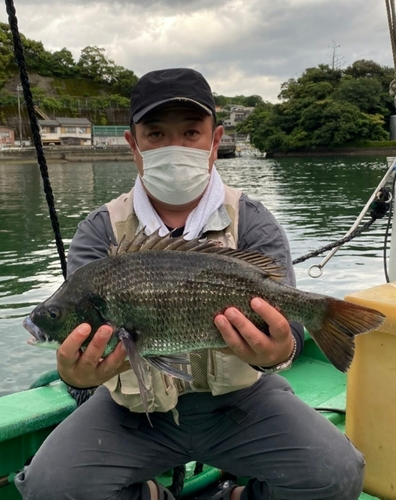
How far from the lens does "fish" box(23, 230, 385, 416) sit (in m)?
2.72

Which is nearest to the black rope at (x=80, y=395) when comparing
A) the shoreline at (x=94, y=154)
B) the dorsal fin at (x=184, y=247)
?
the dorsal fin at (x=184, y=247)

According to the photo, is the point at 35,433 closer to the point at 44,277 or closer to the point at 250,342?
the point at 250,342

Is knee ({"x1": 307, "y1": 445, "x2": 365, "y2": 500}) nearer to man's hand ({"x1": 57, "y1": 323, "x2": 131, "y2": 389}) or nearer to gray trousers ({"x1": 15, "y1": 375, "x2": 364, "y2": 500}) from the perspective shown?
gray trousers ({"x1": 15, "y1": 375, "x2": 364, "y2": 500})

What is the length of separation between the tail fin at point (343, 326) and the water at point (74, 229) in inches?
249

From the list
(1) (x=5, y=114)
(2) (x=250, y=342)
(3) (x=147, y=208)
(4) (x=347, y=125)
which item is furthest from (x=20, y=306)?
(1) (x=5, y=114)

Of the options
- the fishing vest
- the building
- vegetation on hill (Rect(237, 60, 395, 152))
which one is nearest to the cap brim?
the fishing vest

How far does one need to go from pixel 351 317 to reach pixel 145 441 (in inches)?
53.0

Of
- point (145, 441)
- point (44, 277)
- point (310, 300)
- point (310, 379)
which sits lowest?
point (44, 277)

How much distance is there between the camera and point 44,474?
2.77 m

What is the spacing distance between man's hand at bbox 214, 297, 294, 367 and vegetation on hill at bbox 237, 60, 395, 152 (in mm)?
85310

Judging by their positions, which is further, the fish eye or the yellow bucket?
the yellow bucket

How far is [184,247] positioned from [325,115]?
87.0 meters

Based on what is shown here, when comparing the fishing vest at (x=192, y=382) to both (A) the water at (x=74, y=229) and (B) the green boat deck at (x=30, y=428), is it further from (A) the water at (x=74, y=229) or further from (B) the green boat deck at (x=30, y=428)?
(A) the water at (x=74, y=229)

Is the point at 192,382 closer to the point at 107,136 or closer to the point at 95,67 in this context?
the point at 107,136
